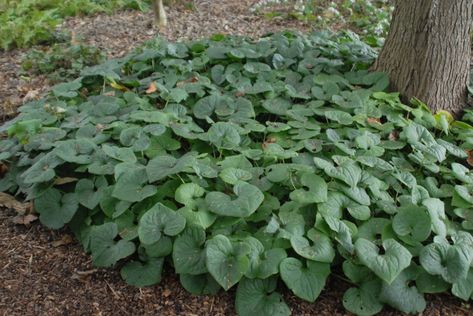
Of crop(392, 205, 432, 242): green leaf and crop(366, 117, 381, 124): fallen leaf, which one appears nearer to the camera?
crop(392, 205, 432, 242): green leaf

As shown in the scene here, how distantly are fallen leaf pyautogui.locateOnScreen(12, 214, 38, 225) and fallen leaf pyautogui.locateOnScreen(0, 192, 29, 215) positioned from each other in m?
Answer: 0.03

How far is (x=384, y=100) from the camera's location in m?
3.72

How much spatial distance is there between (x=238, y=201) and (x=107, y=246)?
77cm

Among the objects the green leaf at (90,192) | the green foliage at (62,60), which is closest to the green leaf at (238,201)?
the green leaf at (90,192)

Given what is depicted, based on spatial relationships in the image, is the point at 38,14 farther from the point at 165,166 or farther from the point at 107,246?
the point at 107,246

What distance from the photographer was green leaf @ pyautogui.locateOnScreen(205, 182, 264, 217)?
258cm

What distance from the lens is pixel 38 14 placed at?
20.3 ft

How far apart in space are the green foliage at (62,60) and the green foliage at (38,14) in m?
0.65

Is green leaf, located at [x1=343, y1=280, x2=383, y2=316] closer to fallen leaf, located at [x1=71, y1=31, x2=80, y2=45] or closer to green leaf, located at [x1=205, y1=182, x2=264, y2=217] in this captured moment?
green leaf, located at [x1=205, y1=182, x2=264, y2=217]

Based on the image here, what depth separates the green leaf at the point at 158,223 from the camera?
256cm

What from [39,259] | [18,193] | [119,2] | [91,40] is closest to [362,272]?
[39,259]

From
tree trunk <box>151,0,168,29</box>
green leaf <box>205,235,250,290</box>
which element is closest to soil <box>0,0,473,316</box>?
green leaf <box>205,235,250,290</box>

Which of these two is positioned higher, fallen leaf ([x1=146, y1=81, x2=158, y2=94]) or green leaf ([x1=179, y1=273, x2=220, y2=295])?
fallen leaf ([x1=146, y1=81, x2=158, y2=94])

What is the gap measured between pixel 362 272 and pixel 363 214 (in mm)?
334
